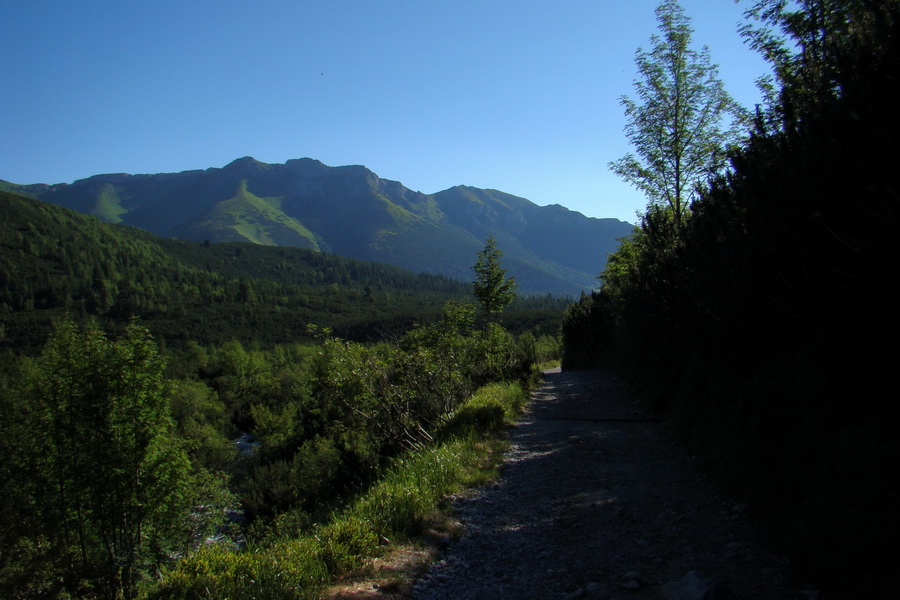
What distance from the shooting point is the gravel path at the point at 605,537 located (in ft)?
13.2

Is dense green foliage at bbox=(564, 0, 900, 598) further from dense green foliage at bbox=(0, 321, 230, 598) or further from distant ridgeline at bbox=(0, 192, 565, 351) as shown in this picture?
distant ridgeline at bbox=(0, 192, 565, 351)

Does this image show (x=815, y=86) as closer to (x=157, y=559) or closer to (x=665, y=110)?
(x=665, y=110)

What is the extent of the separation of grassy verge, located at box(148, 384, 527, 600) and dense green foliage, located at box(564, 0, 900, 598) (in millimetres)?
3656

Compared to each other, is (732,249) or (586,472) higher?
(732,249)

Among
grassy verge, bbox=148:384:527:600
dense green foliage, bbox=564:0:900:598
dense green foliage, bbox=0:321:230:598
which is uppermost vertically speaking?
dense green foliage, bbox=564:0:900:598

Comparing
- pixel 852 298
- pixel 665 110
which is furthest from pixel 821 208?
pixel 665 110

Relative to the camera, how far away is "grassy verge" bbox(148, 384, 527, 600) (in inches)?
160

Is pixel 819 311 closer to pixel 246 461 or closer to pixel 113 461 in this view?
pixel 113 461

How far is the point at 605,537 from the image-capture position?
16.7ft

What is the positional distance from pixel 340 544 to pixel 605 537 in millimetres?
2749

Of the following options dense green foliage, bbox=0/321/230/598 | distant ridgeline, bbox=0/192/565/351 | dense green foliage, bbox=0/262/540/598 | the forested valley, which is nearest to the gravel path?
the forested valley

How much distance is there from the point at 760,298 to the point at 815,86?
2406mm

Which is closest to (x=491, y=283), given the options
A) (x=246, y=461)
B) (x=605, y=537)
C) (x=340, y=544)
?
(x=605, y=537)

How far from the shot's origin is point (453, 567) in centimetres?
476
